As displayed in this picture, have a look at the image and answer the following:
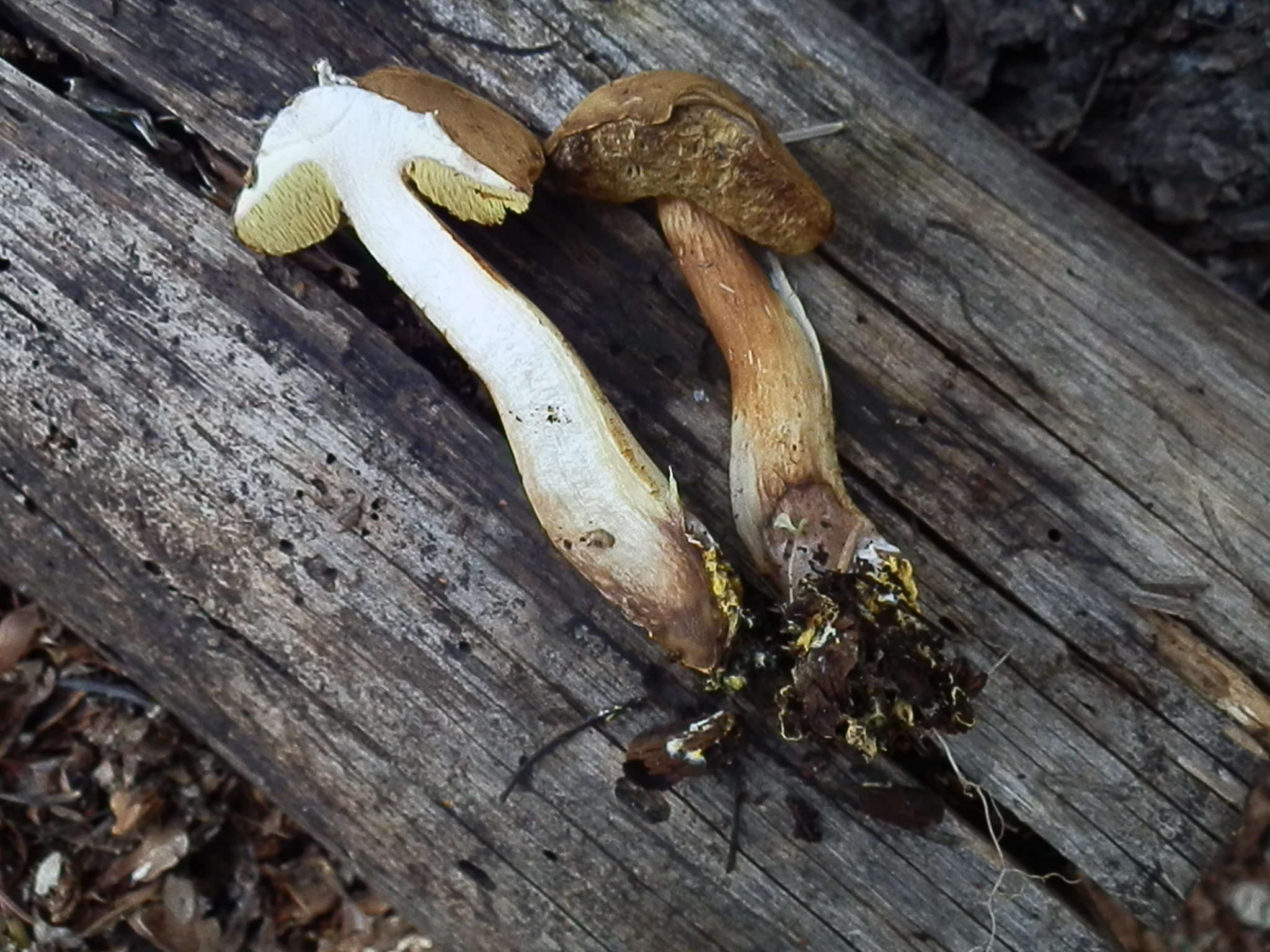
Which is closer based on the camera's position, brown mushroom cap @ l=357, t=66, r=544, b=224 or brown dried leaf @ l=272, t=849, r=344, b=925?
brown mushroom cap @ l=357, t=66, r=544, b=224

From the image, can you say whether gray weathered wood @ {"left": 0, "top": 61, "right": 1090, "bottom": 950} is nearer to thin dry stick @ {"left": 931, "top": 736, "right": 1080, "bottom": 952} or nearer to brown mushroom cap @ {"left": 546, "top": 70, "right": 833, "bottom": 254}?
thin dry stick @ {"left": 931, "top": 736, "right": 1080, "bottom": 952}

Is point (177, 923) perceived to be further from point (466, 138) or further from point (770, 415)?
point (466, 138)

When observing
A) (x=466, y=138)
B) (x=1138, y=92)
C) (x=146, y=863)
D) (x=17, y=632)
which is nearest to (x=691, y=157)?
(x=466, y=138)

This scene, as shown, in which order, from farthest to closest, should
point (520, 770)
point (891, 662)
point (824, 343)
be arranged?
point (824, 343)
point (520, 770)
point (891, 662)

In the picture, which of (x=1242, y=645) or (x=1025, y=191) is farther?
(x=1025, y=191)

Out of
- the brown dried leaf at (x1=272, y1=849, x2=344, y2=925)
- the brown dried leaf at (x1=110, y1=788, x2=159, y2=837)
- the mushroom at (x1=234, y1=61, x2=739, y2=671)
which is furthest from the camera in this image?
the brown dried leaf at (x1=272, y1=849, x2=344, y2=925)

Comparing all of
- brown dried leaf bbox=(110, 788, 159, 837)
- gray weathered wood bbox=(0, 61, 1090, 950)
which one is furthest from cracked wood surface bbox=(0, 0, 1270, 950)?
brown dried leaf bbox=(110, 788, 159, 837)

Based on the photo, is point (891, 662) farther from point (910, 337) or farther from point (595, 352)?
point (595, 352)

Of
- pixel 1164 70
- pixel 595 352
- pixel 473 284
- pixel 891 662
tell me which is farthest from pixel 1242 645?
pixel 473 284
